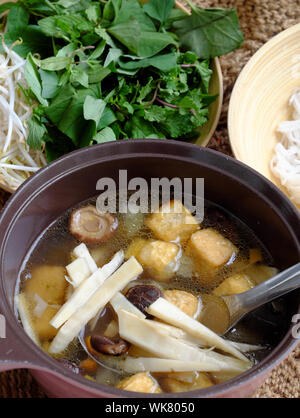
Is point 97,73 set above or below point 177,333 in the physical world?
above

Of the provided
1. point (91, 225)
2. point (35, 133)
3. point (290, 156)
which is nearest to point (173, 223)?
point (91, 225)

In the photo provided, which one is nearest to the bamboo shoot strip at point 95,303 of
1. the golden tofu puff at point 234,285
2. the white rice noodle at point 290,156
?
the golden tofu puff at point 234,285

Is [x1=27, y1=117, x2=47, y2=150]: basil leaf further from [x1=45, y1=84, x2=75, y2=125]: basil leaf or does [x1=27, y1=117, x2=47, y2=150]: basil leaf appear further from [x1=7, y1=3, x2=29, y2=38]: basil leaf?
[x1=7, y1=3, x2=29, y2=38]: basil leaf

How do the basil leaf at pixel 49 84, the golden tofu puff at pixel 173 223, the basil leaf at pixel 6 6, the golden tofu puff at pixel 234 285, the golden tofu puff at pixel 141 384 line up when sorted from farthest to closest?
1. the basil leaf at pixel 6 6
2. the basil leaf at pixel 49 84
3. the golden tofu puff at pixel 173 223
4. the golden tofu puff at pixel 234 285
5. the golden tofu puff at pixel 141 384

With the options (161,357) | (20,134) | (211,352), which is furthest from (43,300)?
(20,134)

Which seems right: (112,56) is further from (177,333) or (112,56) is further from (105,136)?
(177,333)

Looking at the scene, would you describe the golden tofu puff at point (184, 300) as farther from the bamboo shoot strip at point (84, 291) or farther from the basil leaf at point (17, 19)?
the basil leaf at point (17, 19)
